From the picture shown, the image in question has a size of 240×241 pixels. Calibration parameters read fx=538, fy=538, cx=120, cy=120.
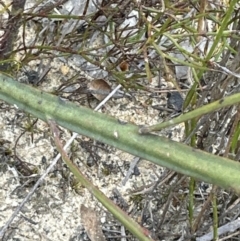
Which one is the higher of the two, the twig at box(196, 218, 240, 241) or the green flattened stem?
the twig at box(196, 218, 240, 241)

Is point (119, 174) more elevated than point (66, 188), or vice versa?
point (119, 174)

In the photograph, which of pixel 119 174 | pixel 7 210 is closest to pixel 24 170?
pixel 7 210

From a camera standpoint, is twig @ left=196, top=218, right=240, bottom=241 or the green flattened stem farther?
twig @ left=196, top=218, right=240, bottom=241

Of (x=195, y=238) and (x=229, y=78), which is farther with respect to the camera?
(x=195, y=238)

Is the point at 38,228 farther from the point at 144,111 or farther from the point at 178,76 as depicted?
the point at 178,76

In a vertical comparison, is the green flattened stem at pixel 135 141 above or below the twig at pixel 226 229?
below

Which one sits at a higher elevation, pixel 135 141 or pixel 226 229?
pixel 226 229

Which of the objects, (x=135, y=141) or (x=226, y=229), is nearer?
(x=135, y=141)

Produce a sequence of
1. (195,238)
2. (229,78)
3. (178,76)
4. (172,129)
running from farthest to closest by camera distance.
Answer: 1. (178,76)
2. (172,129)
3. (195,238)
4. (229,78)
